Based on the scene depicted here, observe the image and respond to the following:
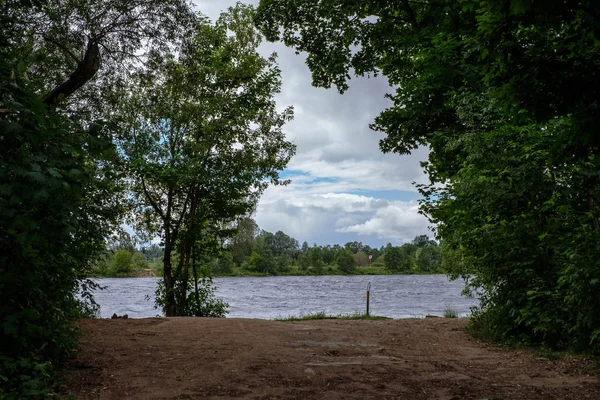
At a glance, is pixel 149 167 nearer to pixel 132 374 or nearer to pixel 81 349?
pixel 81 349

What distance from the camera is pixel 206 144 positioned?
14.8 m

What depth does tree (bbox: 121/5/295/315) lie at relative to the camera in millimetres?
14812

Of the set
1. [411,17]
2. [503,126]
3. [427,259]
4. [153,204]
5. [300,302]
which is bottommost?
[300,302]

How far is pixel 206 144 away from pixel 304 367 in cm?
1020

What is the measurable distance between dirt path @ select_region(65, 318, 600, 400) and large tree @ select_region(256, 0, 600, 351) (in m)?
1.17

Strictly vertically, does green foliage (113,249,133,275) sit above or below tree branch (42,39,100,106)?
below

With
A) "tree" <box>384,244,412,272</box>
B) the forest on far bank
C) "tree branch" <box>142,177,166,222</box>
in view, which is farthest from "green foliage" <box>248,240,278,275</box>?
"tree branch" <box>142,177,166,222</box>

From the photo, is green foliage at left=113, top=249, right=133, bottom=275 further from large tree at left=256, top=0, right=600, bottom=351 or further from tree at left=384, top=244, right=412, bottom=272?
tree at left=384, top=244, right=412, bottom=272

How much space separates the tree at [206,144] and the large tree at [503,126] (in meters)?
2.53

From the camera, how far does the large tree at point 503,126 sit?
3842 millimetres

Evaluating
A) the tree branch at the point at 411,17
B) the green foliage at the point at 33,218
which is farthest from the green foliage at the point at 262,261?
the green foliage at the point at 33,218

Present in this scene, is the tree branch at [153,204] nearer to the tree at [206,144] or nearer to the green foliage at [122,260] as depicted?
the tree at [206,144]

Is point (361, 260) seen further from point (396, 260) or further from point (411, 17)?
point (411, 17)

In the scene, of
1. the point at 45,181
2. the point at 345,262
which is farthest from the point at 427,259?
the point at 45,181
